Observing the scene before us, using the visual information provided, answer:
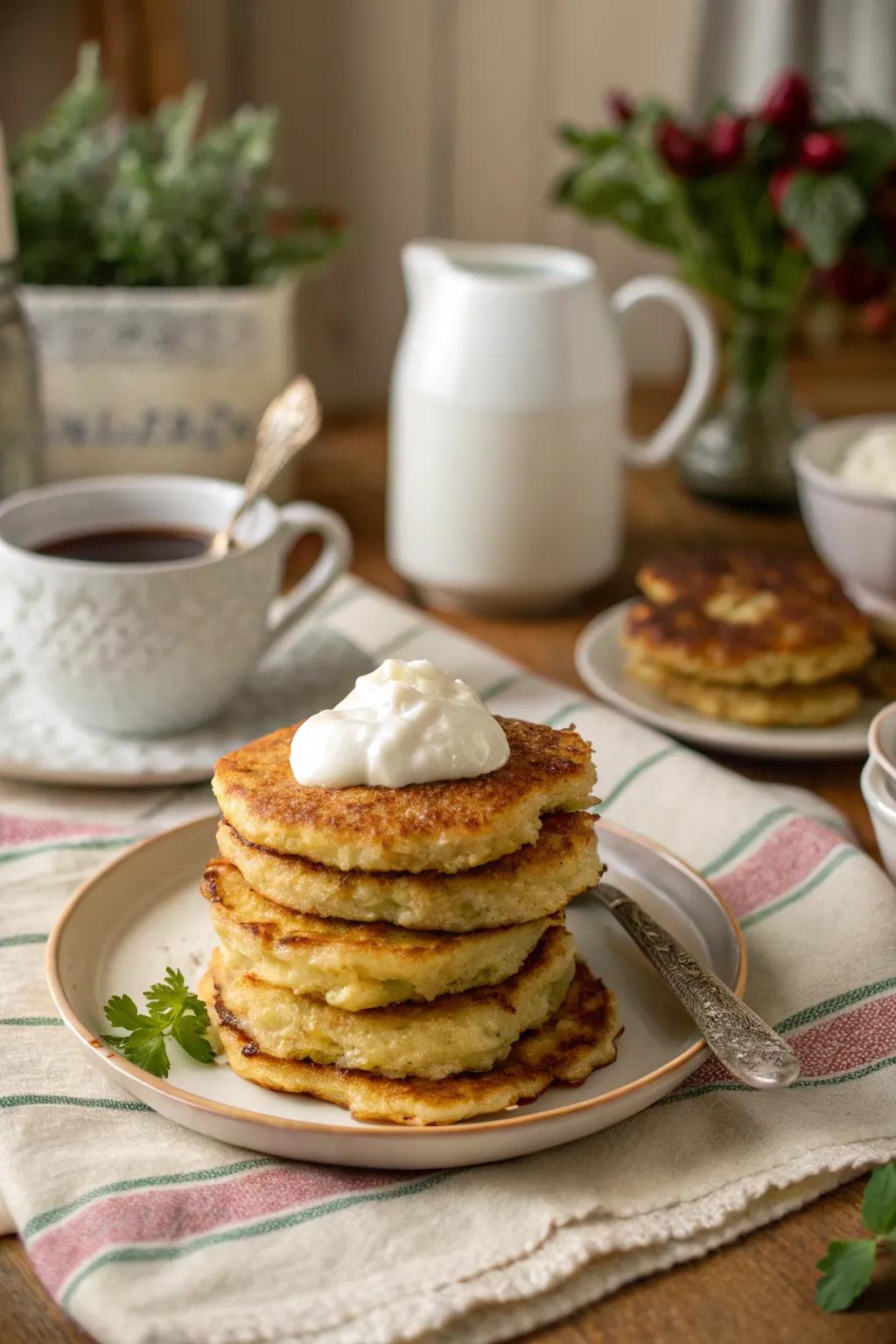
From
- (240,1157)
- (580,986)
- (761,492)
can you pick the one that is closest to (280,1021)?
(240,1157)

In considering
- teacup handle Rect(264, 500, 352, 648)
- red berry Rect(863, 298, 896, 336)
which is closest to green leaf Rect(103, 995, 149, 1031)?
teacup handle Rect(264, 500, 352, 648)

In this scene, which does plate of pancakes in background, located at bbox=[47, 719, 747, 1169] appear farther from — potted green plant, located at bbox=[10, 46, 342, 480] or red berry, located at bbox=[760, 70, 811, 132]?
red berry, located at bbox=[760, 70, 811, 132]

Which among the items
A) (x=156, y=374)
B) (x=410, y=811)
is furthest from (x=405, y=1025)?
(x=156, y=374)

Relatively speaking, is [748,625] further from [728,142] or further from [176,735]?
[728,142]

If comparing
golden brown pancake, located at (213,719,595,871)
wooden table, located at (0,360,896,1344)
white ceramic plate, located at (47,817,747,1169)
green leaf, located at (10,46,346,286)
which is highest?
green leaf, located at (10,46,346,286)

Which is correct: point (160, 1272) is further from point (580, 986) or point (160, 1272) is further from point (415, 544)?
point (415, 544)
